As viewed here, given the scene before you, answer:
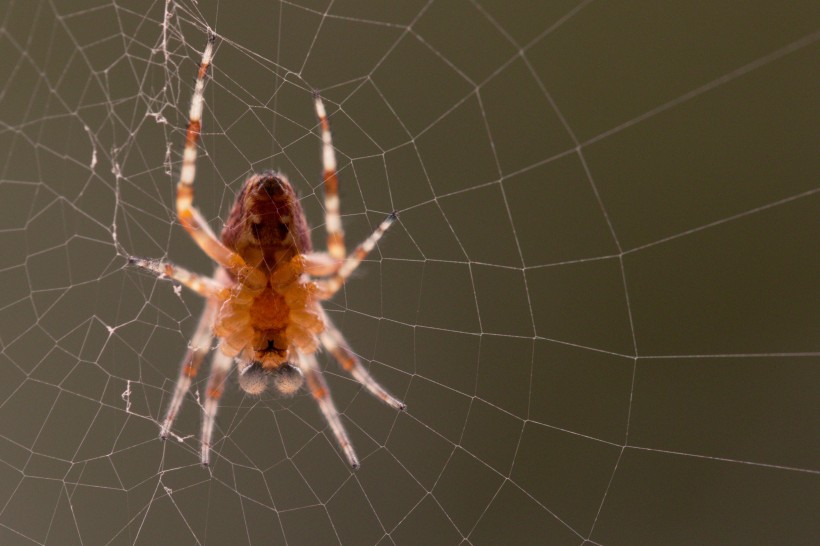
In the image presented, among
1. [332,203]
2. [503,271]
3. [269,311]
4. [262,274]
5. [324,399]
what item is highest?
[503,271]

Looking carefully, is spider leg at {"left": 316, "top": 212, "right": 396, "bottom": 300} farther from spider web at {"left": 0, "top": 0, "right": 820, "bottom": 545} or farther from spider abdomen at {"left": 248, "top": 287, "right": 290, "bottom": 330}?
spider web at {"left": 0, "top": 0, "right": 820, "bottom": 545}

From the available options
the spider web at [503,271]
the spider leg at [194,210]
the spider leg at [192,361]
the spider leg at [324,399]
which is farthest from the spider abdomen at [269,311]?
the spider web at [503,271]

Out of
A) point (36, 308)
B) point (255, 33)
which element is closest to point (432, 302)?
point (255, 33)

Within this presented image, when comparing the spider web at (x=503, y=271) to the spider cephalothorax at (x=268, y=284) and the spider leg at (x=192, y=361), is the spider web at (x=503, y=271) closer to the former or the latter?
the spider leg at (x=192, y=361)

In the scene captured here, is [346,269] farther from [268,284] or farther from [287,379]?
[287,379]

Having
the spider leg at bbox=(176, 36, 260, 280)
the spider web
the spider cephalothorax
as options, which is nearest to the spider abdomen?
the spider cephalothorax

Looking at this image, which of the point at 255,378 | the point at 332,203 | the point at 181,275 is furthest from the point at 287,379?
the point at 332,203

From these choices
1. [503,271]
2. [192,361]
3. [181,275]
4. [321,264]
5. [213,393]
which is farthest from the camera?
[503,271]

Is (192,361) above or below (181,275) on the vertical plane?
below
